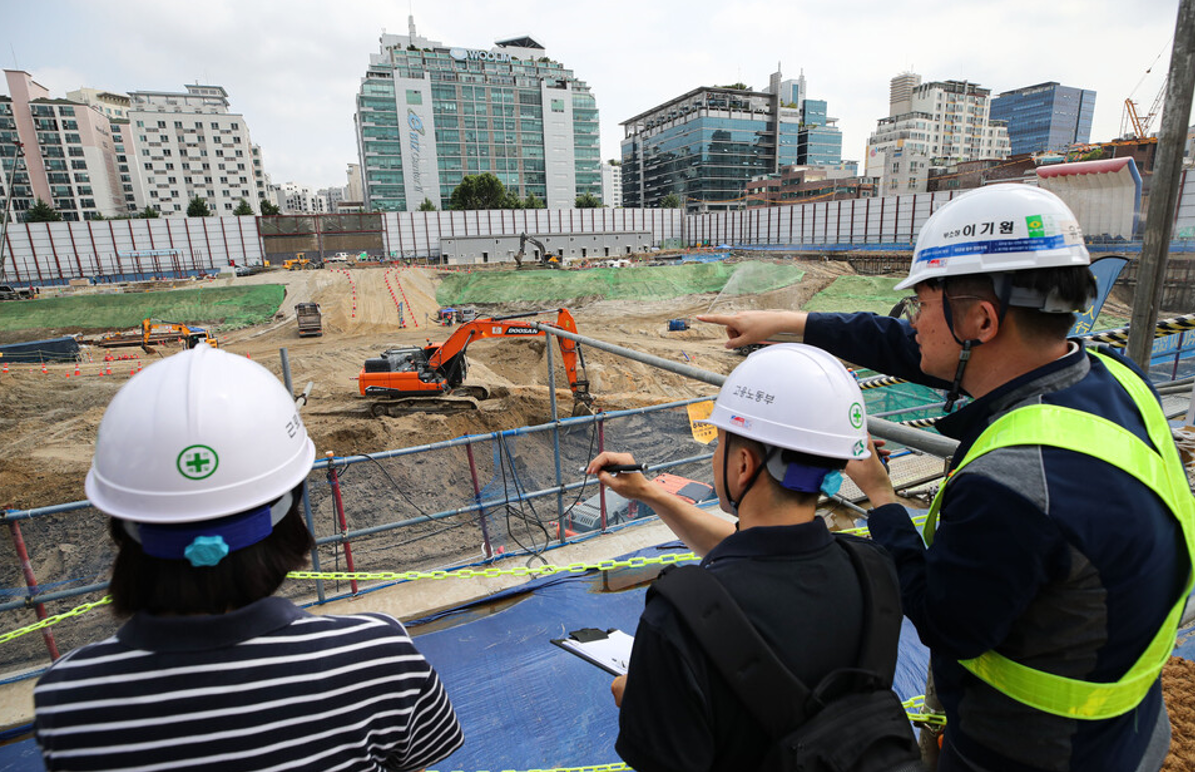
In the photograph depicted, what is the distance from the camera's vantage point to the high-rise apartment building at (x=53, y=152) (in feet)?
295

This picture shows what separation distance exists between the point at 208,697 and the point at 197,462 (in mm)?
459

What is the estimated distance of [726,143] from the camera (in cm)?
11994

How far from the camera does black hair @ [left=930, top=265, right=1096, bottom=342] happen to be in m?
1.54

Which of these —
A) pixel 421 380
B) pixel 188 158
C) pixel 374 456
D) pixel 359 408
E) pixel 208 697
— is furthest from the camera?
pixel 188 158

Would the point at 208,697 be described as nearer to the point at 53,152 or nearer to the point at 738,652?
the point at 738,652

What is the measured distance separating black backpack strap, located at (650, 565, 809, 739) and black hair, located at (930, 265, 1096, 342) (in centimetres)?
114

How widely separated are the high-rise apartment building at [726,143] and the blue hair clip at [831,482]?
378 ft

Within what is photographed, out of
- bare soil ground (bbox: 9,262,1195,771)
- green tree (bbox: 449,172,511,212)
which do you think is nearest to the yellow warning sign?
A: bare soil ground (bbox: 9,262,1195,771)

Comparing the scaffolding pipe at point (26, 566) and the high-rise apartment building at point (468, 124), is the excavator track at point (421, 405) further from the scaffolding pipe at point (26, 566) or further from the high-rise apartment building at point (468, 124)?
the high-rise apartment building at point (468, 124)

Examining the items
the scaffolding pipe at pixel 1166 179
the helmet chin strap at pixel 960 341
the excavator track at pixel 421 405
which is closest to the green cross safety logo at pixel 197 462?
the helmet chin strap at pixel 960 341

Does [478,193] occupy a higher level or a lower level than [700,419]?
higher

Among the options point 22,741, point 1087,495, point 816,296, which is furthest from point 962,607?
point 816,296

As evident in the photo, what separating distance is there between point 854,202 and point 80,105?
119 metres

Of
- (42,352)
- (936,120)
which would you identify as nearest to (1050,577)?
(42,352)
